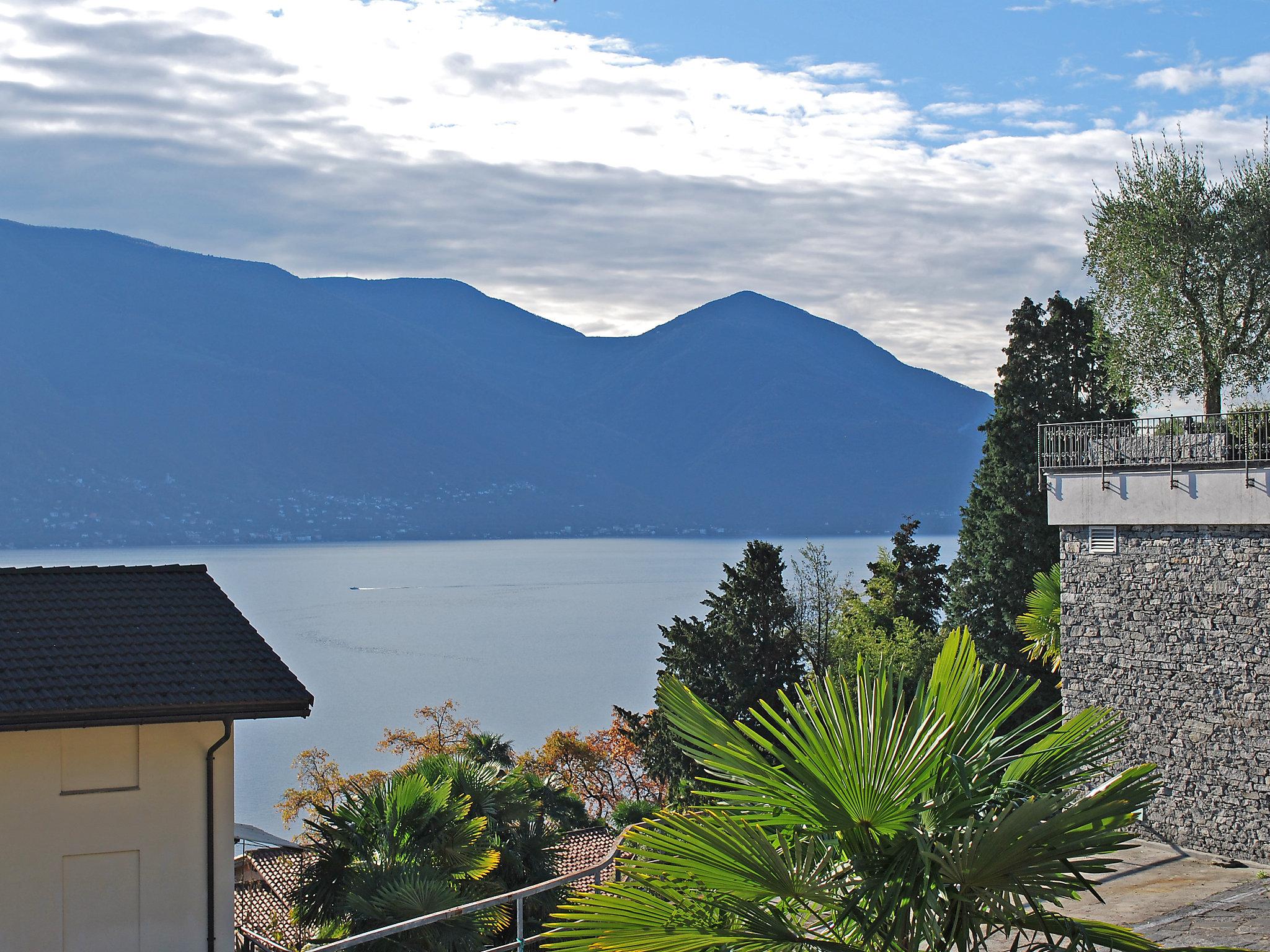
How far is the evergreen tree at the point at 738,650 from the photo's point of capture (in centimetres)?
3438

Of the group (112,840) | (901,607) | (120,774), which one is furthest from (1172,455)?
(901,607)

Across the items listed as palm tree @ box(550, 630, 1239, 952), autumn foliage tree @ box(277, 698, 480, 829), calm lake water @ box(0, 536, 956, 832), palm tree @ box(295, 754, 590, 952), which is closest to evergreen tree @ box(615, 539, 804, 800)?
autumn foliage tree @ box(277, 698, 480, 829)

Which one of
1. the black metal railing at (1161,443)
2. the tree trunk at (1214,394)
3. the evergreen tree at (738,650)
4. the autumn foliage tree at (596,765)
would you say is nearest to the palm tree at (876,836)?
the black metal railing at (1161,443)

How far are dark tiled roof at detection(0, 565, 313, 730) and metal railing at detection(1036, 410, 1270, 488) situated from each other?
13103 mm

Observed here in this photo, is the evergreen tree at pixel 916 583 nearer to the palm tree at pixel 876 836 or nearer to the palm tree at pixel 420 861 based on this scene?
the palm tree at pixel 420 861

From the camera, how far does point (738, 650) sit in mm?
34844

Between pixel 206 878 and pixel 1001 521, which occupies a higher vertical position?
pixel 1001 521

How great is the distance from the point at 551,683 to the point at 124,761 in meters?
76.6

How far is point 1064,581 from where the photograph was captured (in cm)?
2002

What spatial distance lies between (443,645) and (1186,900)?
3817 inches

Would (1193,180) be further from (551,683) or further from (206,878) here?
(551,683)

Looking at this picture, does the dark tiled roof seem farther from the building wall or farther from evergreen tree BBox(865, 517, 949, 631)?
evergreen tree BBox(865, 517, 949, 631)

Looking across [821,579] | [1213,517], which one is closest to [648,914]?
[1213,517]

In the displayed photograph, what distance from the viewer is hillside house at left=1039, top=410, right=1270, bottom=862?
17531mm
